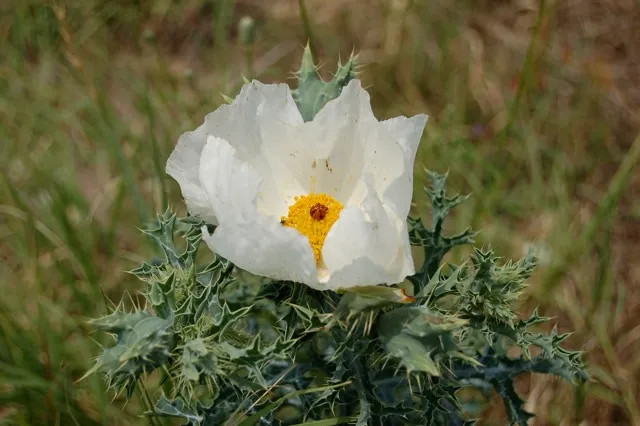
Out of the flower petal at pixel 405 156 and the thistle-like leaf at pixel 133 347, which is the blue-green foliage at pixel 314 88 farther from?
the thistle-like leaf at pixel 133 347

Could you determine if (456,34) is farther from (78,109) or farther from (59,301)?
(59,301)

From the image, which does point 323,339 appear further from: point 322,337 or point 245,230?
point 245,230

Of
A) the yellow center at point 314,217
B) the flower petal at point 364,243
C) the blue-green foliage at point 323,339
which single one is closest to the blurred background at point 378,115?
the blue-green foliage at point 323,339

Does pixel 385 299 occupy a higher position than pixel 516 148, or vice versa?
pixel 385 299

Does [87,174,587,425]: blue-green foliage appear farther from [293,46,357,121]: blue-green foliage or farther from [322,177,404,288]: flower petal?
[293,46,357,121]: blue-green foliage

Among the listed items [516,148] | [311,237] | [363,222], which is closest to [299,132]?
[311,237]

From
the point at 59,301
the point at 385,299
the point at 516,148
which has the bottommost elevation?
the point at 59,301

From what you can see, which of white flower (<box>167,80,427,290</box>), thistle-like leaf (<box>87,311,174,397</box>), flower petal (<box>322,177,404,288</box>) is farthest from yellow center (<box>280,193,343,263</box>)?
thistle-like leaf (<box>87,311,174,397</box>)
